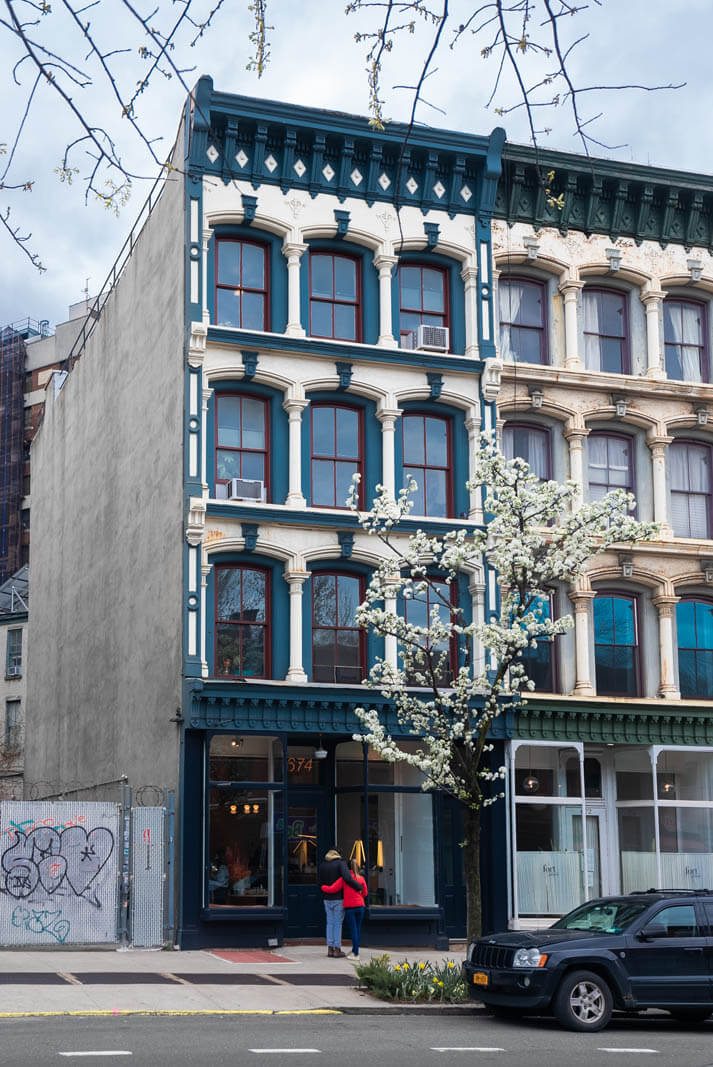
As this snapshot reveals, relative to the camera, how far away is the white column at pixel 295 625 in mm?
27188

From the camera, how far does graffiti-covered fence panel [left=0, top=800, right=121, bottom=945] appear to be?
79.3 ft

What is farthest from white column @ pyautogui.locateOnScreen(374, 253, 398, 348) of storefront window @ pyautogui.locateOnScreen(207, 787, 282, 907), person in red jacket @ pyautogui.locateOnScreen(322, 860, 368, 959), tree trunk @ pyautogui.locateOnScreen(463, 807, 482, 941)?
tree trunk @ pyautogui.locateOnScreen(463, 807, 482, 941)

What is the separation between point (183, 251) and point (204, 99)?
292 cm

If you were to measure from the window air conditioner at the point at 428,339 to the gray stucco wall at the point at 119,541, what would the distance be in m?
4.80

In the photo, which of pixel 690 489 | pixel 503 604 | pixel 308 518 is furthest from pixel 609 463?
pixel 503 604

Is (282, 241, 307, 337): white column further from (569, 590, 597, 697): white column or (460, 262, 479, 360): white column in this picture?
(569, 590, 597, 697): white column

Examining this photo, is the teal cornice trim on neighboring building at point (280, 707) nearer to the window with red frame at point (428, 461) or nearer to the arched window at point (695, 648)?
the window with red frame at point (428, 461)

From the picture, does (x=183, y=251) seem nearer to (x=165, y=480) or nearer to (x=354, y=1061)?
(x=165, y=480)

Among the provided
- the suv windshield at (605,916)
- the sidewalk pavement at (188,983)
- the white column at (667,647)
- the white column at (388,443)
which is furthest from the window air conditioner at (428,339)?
the suv windshield at (605,916)

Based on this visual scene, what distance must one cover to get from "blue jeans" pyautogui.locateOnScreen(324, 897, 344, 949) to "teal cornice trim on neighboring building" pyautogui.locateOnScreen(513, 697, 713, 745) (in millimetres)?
6293

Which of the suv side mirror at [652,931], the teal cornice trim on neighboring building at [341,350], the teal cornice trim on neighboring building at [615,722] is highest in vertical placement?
the teal cornice trim on neighboring building at [341,350]

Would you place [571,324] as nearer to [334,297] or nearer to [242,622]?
[334,297]

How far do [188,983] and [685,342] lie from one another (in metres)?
18.5

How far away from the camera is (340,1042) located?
1516 centimetres
